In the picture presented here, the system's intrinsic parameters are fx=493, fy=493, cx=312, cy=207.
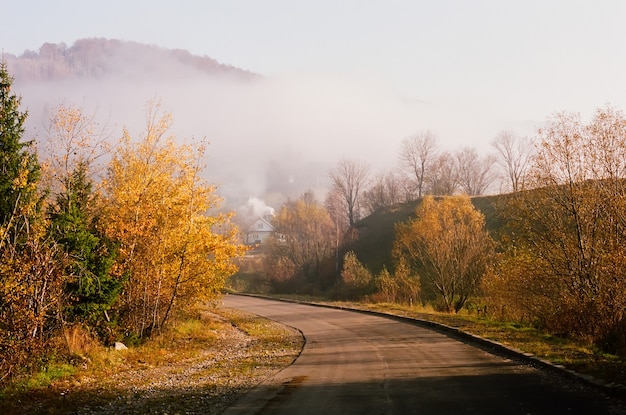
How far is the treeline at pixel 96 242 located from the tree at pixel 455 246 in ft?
63.1

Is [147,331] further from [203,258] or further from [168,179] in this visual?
[168,179]

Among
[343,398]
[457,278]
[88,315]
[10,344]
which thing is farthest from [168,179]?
[457,278]

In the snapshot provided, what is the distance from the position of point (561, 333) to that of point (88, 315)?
15660mm


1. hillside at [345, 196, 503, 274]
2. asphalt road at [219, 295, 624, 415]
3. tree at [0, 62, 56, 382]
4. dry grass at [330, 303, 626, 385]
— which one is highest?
hillside at [345, 196, 503, 274]

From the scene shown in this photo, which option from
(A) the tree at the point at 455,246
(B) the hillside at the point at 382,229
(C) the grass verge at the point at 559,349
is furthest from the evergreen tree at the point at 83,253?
(B) the hillside at the point at 382,229

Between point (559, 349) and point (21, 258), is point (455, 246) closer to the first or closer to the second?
point (559, 349)

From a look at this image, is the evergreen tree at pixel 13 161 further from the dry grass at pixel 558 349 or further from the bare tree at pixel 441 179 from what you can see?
the bare tree at pixel 441 179

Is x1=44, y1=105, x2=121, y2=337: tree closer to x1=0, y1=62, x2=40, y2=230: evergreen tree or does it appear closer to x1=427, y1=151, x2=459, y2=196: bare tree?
x1=0, y1=62, x2=40, y2=230: evergreen tree

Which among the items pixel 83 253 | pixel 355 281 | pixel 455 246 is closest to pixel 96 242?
pixel 83 253

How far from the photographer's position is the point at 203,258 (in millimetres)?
19031

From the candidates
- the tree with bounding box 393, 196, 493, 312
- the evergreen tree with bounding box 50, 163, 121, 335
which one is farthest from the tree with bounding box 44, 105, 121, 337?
the tree with bounding box 393, 196, 493, 312

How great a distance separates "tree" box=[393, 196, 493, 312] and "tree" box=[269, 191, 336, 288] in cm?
3062

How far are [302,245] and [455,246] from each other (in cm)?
3883

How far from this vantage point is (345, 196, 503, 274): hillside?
67.4 meters
